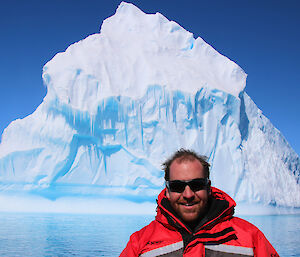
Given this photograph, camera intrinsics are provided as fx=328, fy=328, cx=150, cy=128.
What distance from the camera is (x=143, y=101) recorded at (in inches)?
680

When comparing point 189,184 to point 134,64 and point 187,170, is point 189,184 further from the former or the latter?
point 134,64

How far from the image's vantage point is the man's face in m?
1.14

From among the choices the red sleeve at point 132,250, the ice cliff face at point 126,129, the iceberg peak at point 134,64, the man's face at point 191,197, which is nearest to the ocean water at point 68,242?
the red sleeve at point 132,250

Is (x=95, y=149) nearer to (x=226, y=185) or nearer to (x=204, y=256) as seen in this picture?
(x=226, y=185)

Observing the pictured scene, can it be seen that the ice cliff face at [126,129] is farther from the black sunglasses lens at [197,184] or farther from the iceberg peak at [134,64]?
the black sunglasses lens at [197,184]

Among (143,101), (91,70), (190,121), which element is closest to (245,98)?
(190,121)

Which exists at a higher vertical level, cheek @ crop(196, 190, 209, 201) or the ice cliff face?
the ice cliff face

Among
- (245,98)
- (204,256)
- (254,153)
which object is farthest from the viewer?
(245,98)

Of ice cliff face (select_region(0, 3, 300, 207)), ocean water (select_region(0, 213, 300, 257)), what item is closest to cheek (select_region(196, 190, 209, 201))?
ocean water (select_region(0, 213, 300, 257))

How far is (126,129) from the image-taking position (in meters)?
17.2

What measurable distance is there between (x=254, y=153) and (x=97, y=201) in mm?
9514

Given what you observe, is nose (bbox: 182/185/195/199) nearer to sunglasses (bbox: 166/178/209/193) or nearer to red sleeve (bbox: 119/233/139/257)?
sunglasses (bbox: 166/178/209/193)

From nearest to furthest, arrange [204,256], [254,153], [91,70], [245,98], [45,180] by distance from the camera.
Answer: [204,256], [45,180], [91,70], [254,153], [245,98]

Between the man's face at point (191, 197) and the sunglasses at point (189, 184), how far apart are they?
11mm
